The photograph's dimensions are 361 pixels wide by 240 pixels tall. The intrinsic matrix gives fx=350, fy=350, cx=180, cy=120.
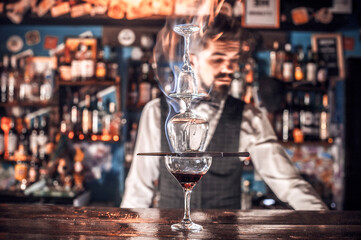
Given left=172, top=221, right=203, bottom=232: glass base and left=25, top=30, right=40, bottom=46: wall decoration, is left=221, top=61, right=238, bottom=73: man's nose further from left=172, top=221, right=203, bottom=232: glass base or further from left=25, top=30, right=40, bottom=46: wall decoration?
left=25, top=30, right=40, bottom=46: wall decoration

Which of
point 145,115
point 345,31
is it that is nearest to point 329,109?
point 345,31

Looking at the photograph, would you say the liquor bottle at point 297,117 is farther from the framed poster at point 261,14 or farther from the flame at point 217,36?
the flame at point 217,36

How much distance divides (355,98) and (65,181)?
3295mm

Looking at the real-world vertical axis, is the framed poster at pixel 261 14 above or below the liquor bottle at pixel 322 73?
above

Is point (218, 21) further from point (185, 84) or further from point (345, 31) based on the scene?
point (345, 31)

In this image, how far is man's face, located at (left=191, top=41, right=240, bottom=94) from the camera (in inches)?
75.1

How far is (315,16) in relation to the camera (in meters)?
3.60

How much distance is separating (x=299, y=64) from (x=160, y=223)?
319cm

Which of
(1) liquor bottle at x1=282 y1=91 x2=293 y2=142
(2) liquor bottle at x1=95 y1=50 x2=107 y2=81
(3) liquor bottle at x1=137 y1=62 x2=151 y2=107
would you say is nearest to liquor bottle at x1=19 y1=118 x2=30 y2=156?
(2) liquor bottle at x1=95 y1=50 x2=107 y2=81

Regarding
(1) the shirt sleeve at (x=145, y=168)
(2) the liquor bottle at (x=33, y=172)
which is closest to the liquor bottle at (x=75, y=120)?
(2) the liquor bottle at (x=33, y=172)

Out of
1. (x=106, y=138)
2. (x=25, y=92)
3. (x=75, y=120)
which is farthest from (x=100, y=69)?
(x=25, y=92)

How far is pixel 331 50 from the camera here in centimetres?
393

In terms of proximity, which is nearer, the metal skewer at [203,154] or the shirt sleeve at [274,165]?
the metal skewer at [203,154]

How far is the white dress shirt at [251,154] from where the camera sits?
1.70m
